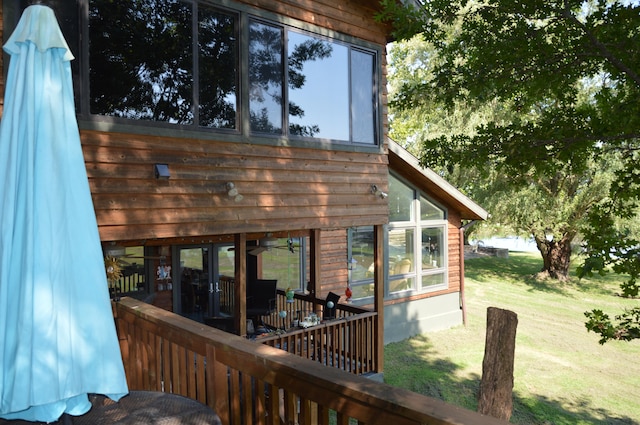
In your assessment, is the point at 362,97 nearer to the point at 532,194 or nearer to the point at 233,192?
the point at 233,192

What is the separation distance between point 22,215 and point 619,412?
9149 millimetres

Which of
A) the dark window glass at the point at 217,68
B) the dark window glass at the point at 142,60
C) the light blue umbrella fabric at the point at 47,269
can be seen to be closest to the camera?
the light blue umbrella fabric at the point at 47,269

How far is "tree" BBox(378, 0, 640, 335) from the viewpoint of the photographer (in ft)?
14.1

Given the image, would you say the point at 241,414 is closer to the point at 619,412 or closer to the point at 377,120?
the point at 377,120

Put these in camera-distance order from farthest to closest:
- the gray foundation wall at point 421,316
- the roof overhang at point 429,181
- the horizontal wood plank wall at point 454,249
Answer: the horizontal wood plank wall at point 454,249
the gray foundation wall at point 421,316
the roof overhang at point 429,181

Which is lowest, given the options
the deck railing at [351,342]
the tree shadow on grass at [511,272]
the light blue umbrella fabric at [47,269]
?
the tree shadow on grass at [511,272]

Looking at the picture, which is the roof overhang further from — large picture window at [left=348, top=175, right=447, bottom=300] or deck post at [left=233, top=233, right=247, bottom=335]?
deck post at [left=233, top=233, right=247, bottom=335]

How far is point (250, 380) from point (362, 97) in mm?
5455

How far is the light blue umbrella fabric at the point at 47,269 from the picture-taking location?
2139 millimetres

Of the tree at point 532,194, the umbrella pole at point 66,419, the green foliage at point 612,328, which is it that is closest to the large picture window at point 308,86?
the green foliage at point 612,328

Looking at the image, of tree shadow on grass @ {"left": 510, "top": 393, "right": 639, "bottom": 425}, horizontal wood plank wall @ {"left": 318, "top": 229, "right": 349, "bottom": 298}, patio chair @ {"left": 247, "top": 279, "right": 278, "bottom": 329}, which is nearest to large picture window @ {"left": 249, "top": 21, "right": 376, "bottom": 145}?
patio chair @ {"left": 247, "top": 279, "right": 278, "bottom": 329}

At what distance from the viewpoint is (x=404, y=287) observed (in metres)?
12.4

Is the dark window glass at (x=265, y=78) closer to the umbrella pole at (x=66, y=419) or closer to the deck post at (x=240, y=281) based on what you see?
the deck post at (x=240, y=281)

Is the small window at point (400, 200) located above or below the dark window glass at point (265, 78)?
below
